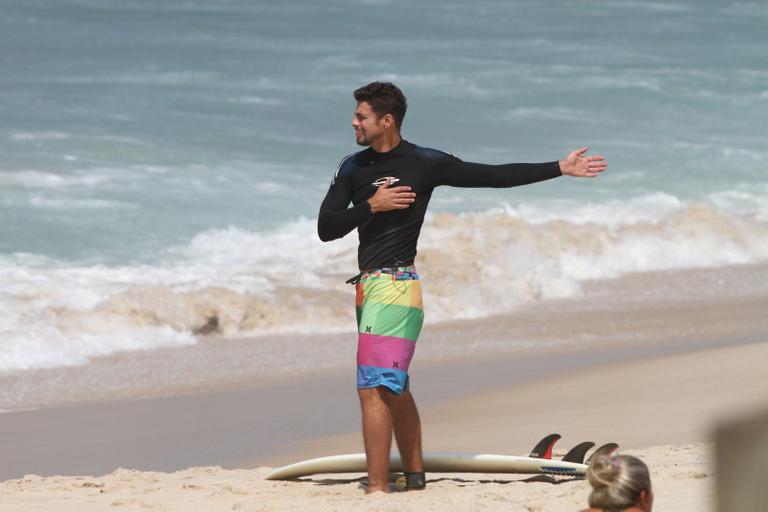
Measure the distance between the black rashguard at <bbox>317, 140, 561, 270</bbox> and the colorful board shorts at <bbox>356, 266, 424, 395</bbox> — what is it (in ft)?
0.25

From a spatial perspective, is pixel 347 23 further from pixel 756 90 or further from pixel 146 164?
pixel 146 164

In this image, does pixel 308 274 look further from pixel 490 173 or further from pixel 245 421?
pixel 490 173

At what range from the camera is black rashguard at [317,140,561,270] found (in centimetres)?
595

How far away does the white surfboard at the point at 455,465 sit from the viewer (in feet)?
20.8

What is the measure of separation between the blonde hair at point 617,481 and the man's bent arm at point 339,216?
7.52ft

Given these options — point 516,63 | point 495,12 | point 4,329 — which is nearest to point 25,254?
point 4,329

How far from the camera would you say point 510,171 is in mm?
5980

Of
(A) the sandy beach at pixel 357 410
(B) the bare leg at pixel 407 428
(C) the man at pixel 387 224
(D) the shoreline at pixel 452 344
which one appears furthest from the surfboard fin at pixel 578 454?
(D) the shoreline at pixel 452 344

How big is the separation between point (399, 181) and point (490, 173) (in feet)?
1.20

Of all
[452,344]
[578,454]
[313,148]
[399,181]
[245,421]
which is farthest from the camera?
[313,148]

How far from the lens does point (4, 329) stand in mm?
11922

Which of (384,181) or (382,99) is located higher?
(382,99)

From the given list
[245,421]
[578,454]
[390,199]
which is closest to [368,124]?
[390,199]

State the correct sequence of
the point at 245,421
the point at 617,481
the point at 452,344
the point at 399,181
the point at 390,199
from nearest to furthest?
the point at 617,481 < the point at 390,199 < the point at 399,181 < the point at 245,421 < the point at 452,344
